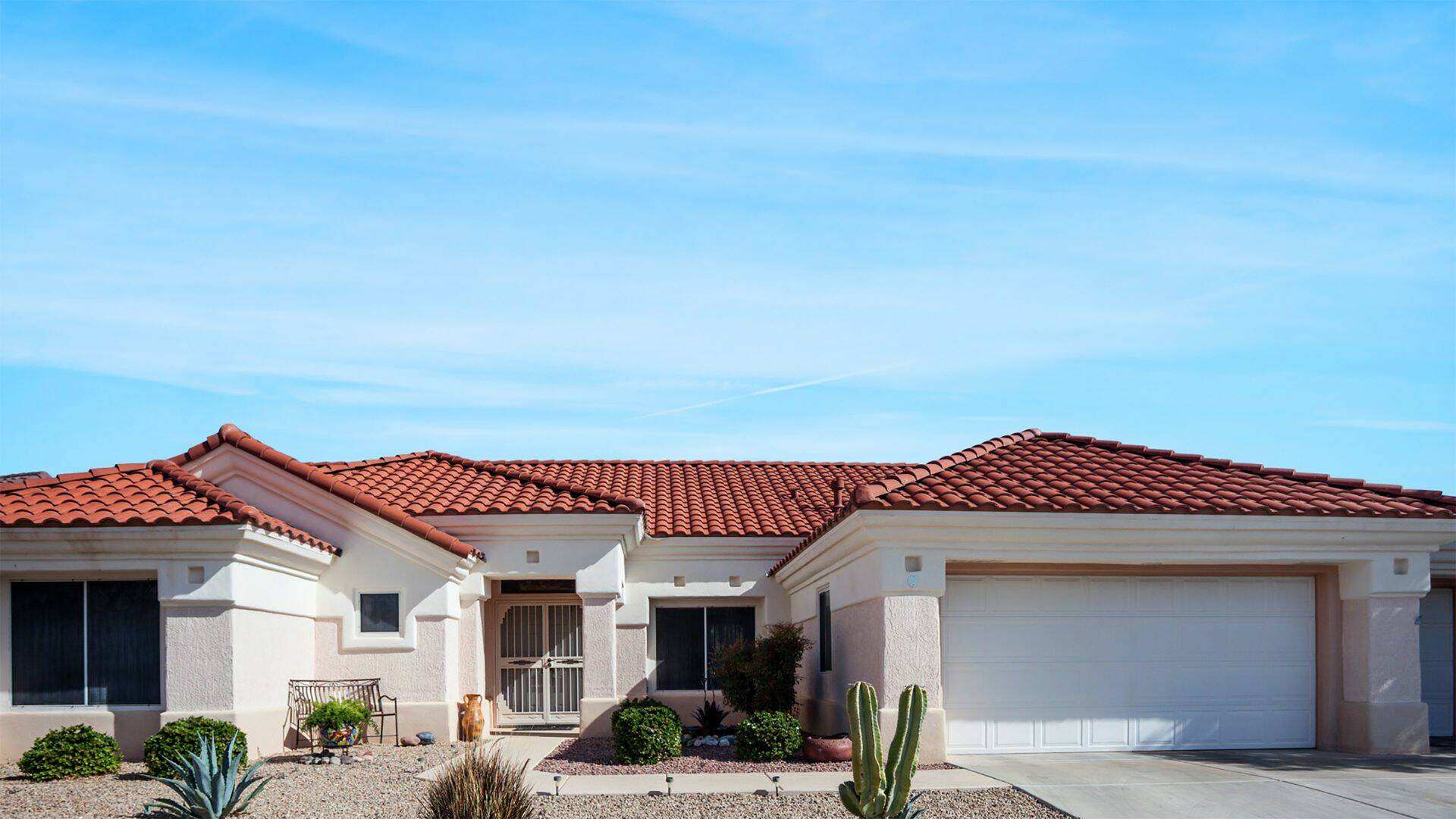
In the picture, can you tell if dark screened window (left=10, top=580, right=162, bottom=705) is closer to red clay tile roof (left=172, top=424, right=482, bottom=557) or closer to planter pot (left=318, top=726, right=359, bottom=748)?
planter pot (left=318, top=726, right=359, bottom=748)

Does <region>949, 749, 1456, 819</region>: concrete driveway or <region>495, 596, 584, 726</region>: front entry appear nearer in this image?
<region>949, 749, 1456, 819</region>: concrete driveway

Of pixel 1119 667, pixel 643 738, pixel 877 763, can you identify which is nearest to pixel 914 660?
pixel 1119 667

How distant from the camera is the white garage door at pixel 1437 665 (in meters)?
16.7

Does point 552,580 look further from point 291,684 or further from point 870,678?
point 870,678

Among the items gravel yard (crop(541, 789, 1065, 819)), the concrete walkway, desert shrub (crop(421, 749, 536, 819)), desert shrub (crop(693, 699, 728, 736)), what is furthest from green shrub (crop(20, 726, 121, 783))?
desert shrub (crop(693, 699, 728, 736))

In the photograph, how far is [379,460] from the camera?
22.4 metres

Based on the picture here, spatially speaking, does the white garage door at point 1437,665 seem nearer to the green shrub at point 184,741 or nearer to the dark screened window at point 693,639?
the dark screened window at point 693,639

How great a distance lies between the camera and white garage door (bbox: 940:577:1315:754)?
14492mm

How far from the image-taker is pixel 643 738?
1443cm

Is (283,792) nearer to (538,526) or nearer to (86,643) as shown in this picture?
(86,643)

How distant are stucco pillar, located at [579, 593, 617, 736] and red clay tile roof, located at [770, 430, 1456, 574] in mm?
3551

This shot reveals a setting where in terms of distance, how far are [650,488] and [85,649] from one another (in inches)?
435

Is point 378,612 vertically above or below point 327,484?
below

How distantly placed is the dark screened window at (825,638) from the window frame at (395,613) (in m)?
6.20
